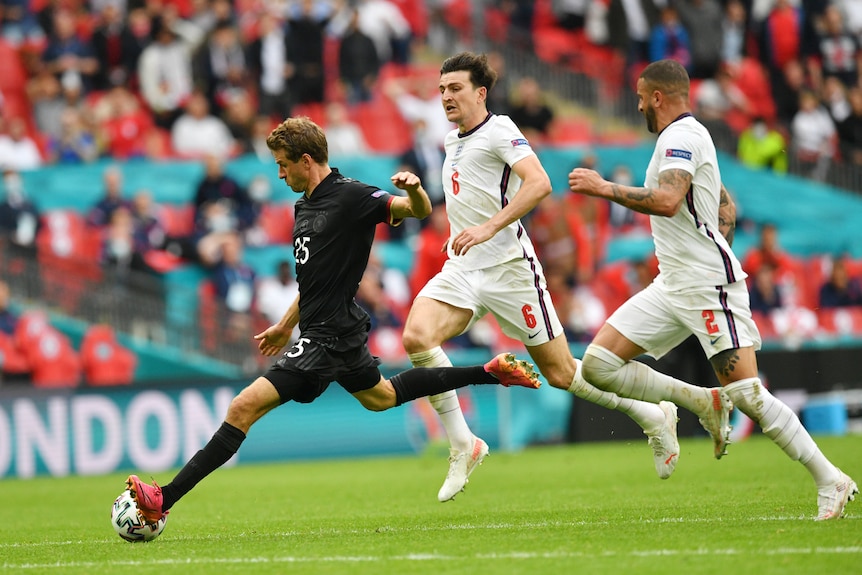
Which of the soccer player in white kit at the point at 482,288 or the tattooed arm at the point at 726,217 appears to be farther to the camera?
the soccer player in white kit at the point at 482,288

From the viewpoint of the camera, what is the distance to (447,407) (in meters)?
Result: 9.45

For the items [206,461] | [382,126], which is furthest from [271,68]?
[206,461]

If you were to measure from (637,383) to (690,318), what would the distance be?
3.06 feet

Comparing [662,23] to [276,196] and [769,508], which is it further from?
[769,508]

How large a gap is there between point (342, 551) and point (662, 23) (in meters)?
18.6

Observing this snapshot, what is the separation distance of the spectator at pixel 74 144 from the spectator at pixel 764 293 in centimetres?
1020

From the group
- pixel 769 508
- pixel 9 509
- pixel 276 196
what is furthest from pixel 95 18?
pixel 769 508

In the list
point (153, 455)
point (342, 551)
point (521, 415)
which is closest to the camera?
point (342, 551)

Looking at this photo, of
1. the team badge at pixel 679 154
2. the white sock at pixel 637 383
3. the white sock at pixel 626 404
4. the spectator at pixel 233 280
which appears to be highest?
the team badge at pixel 679 154

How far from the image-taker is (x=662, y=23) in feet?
79.1

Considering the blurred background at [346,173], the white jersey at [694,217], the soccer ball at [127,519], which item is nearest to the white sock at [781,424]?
the white jersey at [694,217]

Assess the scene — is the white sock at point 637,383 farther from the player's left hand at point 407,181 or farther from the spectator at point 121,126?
the spectator at point 121,126

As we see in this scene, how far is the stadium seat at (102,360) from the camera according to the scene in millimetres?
17500

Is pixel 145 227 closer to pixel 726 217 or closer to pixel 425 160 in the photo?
pixel 425 160
